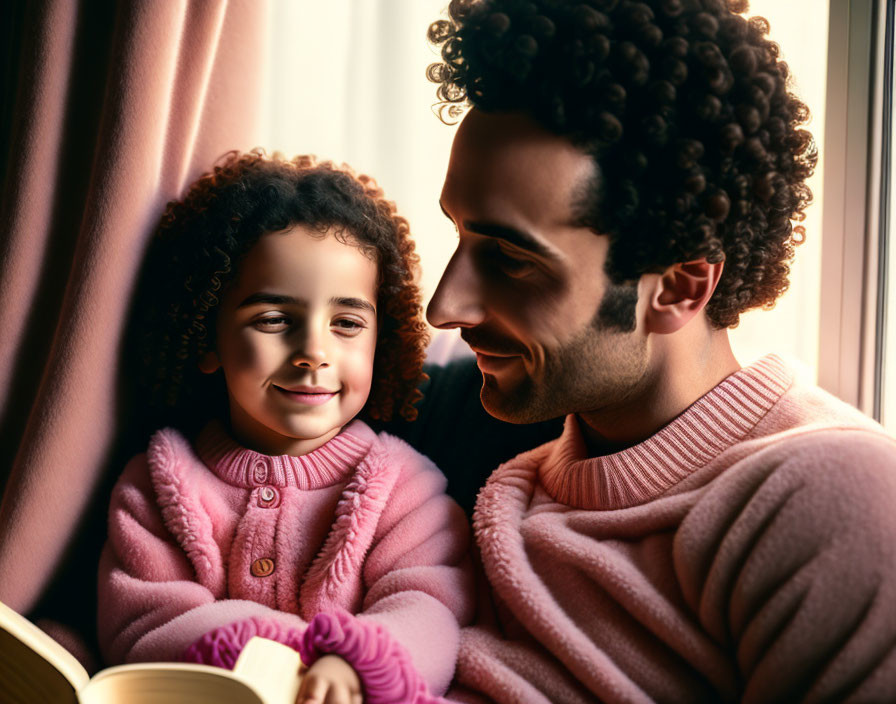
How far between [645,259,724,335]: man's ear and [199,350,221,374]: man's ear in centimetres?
65

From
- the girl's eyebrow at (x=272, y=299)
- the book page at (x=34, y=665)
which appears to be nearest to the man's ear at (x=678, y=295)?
the girl's eyebrow at (x=272, y=299)

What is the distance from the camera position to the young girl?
1.06 m

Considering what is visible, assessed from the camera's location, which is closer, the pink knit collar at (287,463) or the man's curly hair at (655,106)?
the man's curly hair at (655,106)

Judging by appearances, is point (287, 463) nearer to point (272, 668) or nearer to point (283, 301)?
point (283, 301)

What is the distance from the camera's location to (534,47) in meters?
0.91

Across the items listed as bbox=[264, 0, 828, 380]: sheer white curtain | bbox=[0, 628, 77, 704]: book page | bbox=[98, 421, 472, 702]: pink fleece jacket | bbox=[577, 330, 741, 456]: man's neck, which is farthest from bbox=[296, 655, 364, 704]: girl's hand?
bbox=[264, 0, 828, 380]: sheer white curtain

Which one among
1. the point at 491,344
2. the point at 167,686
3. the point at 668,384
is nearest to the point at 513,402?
the point at 491,344

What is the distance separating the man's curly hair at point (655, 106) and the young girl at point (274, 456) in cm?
34

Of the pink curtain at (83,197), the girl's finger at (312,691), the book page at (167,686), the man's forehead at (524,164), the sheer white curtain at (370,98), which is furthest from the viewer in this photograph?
the sheer white curtain at (370,98)

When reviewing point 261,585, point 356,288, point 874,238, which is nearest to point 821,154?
point 874,238

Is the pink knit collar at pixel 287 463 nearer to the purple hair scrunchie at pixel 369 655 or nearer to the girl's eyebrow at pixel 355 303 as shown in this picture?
the girl's eyebrow at pixel 355 303

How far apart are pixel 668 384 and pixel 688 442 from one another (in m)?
0.08

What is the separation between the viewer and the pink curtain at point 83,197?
1167 millimetres

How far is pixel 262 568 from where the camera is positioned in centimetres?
109
